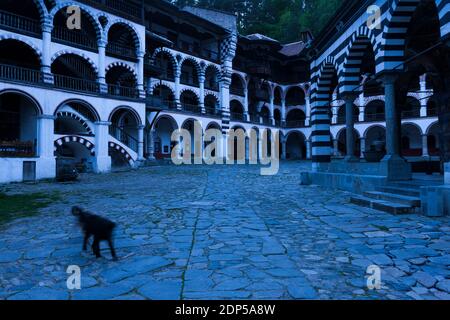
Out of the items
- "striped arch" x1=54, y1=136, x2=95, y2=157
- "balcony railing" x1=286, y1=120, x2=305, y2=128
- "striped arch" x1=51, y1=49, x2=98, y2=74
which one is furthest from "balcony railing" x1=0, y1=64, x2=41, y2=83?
"balcony railing" x1=286, y1=120, x2=305, y2=128

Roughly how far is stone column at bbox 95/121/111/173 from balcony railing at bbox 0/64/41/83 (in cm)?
421

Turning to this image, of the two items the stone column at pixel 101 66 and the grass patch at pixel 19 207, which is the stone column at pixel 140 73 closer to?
the stone column at pixel 101 66

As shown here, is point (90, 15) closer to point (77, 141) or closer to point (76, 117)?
point (76, 117)

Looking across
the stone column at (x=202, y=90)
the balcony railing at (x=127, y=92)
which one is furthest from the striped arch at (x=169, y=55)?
the balcony railing at (x=127, y=92)

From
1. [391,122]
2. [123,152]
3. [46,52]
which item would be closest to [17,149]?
[46,52]

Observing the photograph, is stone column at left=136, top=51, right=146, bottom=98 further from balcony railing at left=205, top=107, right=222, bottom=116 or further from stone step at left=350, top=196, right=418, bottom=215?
stone step at left=350, top=196, right=418, bottom=215

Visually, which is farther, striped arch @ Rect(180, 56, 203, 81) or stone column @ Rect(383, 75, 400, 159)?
striped arch @ Rect(180, 56, 203, 81)

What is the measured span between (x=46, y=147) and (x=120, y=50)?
9.51 metres

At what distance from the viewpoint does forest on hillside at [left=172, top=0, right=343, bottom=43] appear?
160 ft

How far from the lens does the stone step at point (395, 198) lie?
621cm

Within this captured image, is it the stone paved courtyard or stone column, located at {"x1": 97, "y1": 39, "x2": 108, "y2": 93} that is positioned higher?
stone column, located at {"x1": 97, "y1": 39, "x2": 108, "y2": 93}

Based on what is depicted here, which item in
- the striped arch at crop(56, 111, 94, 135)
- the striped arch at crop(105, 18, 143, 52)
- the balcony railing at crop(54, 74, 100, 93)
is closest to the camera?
the striped arch at crop(56, 111, 94, 135)

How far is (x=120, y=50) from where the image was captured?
23.1 metres

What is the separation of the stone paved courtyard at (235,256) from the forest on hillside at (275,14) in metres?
47.6
